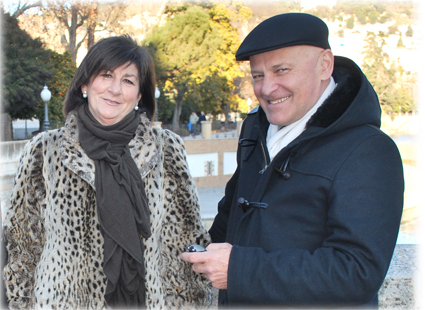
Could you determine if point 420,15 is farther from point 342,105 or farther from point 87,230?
point 87,230

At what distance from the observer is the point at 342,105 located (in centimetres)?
139

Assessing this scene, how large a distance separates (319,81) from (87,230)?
136 centimetres

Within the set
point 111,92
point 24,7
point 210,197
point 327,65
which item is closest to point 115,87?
point 111,92

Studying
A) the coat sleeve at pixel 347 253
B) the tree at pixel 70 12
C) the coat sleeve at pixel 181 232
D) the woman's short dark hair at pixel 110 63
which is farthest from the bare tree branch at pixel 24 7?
the coat sleeve at pixel 347 253

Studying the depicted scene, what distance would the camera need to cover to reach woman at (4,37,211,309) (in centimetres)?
202

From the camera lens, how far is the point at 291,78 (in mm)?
1402

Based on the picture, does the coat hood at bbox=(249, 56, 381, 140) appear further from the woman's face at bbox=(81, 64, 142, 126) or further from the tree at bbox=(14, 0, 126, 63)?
the tree at bbox=(14, 0, 126, 63)

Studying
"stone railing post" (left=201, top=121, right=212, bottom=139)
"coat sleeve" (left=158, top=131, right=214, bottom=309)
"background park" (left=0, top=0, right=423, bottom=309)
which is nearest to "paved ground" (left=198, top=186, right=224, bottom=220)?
"background park" (left=0, top=0, right=423, bottom=309)

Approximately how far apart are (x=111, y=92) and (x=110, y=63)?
5.6 inches

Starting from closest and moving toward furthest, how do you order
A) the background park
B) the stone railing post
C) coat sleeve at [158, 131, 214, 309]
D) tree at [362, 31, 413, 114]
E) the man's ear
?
the man's ear → coat sleeve at [158, 131, 214, 309] → the background park → the stone railing post → tree at [362, 31, 413, 114]

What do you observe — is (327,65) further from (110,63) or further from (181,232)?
(181,232)

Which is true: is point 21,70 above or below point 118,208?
above

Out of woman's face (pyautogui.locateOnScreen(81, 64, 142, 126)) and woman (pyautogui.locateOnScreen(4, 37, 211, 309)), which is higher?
woman's face (pyautogui.locateOnScreen(81, 64, 142, 126))

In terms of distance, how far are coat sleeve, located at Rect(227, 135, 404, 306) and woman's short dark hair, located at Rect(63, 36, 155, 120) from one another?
125 cm
